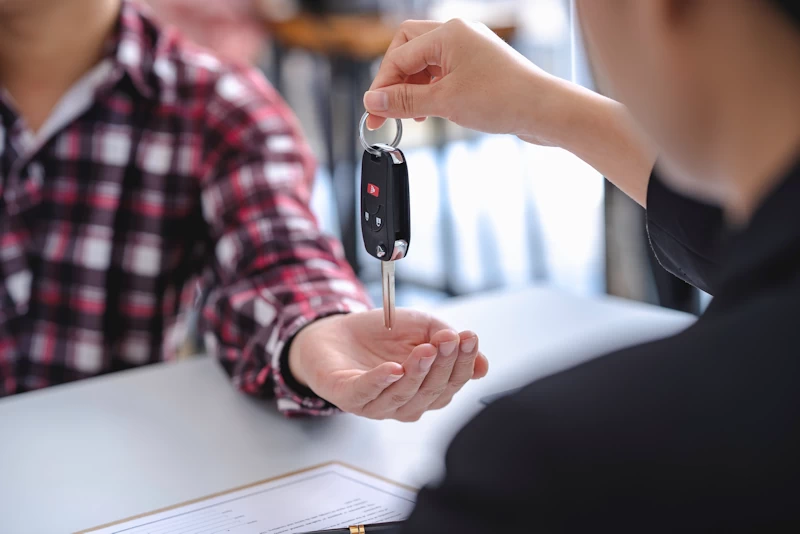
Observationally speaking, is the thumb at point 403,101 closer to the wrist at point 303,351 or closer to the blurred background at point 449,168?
the wrist at point 303,351

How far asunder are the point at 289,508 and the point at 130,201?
2.25ft

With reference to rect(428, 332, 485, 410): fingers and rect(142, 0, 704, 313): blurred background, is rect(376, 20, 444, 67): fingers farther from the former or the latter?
rect(142, 0, 704, 313): blurred background

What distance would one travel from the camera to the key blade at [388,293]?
83 cm

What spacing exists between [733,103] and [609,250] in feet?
6.72

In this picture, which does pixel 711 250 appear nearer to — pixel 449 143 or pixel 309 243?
pixel 309 243

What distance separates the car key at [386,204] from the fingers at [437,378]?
10 cm

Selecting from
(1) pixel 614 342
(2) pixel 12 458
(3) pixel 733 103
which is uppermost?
(3) pixel 733 103

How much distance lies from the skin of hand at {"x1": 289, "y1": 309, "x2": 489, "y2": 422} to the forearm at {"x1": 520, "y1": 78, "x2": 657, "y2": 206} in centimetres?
24

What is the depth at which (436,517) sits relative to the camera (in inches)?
16.3

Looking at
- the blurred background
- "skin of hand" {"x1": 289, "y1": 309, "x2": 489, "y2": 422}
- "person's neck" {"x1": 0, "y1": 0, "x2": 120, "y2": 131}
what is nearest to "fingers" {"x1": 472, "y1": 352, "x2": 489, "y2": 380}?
"skin of hand" {"x1": 289, "y1": 309, "x2": 489, "y2": 422}

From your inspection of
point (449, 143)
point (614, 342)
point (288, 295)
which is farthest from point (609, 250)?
point (288, 295)

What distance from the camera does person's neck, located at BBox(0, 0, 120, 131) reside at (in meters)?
1.25

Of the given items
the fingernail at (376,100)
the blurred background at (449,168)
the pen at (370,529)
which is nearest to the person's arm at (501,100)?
the fingernail at (376,100)

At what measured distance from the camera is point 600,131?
33.8 inches
